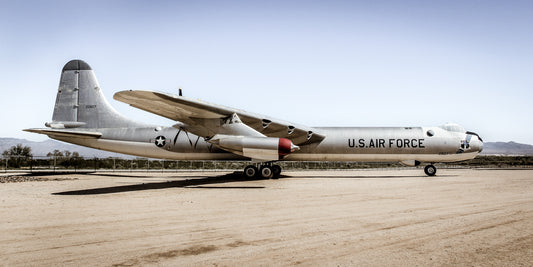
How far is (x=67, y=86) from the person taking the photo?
2197cm

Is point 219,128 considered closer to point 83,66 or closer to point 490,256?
point 83,66

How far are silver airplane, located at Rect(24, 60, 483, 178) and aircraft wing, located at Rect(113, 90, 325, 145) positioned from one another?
6cm

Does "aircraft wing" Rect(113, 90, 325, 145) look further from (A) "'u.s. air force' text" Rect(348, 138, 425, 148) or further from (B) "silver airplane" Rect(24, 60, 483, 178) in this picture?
(A) "'u.s. air force' text" Rect(348, 138, 425, 148)

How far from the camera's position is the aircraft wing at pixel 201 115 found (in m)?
14.1

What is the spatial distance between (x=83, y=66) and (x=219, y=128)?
38.7 feet

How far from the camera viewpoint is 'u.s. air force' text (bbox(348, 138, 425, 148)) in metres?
20.1

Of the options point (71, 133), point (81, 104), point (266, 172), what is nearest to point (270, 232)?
point (266, 172)

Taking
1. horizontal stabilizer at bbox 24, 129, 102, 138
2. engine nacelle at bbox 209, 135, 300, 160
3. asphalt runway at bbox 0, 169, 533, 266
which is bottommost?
asphalt runway at bbox 0, 169, 533, 266

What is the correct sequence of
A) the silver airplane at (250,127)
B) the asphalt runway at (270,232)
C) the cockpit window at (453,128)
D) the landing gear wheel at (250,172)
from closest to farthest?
the asphalt runway at (270,232) → the landing gear wheel at (250,172) → the silver airplane at (250,127) → the cockpit window at (453,128)

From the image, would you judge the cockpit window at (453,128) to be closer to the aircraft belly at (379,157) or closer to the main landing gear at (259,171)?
the aircraft belly at (379,157)

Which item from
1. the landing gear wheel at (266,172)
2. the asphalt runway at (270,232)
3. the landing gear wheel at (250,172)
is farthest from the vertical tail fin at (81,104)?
the asphalt runway at (270,232)

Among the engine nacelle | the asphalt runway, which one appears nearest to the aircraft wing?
the engine nacelle

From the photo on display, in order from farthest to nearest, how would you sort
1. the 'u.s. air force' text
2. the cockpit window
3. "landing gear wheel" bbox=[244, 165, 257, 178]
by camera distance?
the cockpit window < the 'u.s. air force' text < "landing gear wheel" bbox=[244, 165, 257, 178]

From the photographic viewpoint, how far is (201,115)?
17.1 metres
